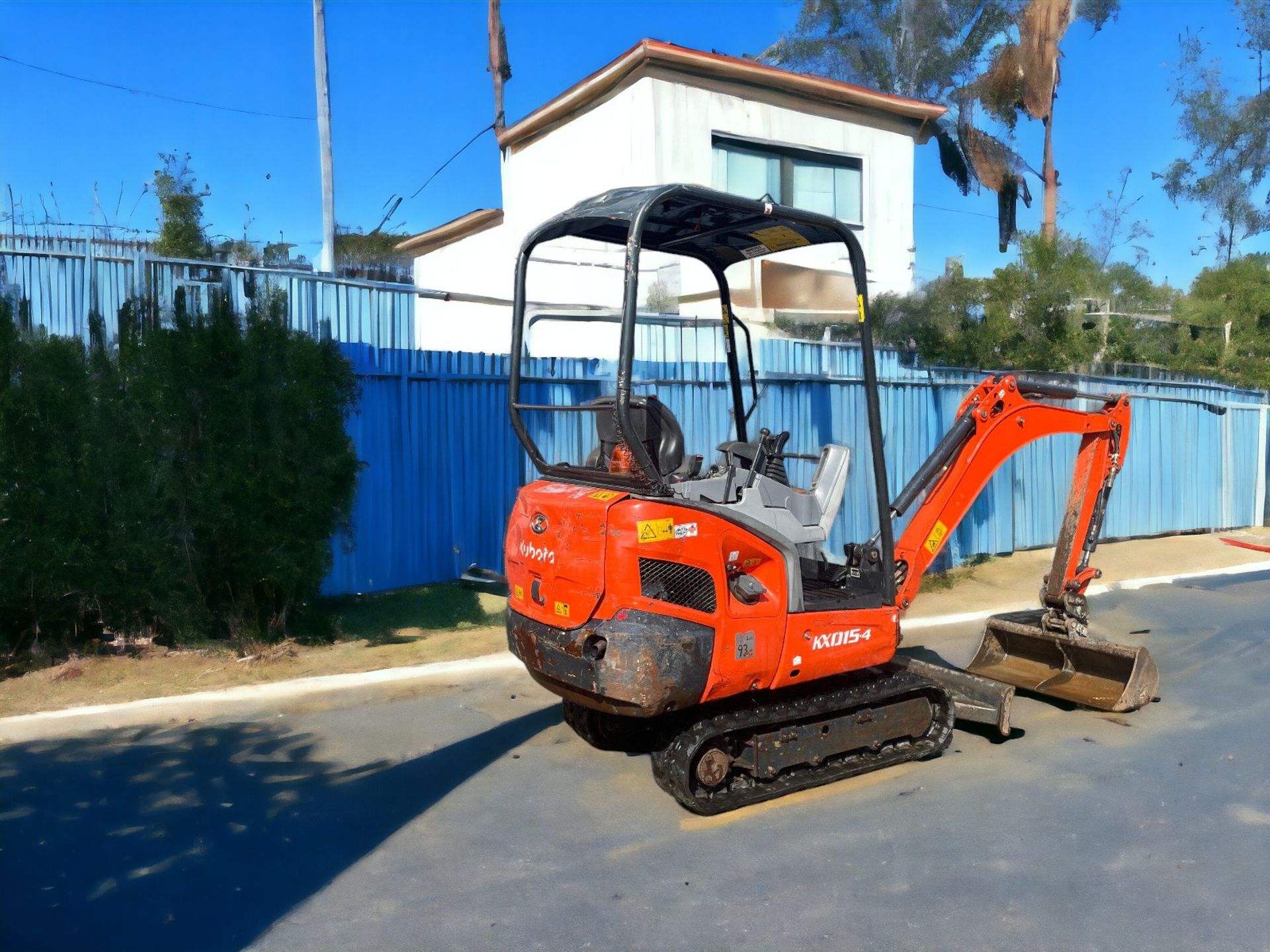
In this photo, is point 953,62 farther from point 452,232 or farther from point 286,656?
point 286,656

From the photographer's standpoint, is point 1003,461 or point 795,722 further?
point 1003,461

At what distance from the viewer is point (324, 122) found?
13.6 meters

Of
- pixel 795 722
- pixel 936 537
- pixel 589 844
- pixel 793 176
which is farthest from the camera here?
pixel 793 176

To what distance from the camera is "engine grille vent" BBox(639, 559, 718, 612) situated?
15.4 ft

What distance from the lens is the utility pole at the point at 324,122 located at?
1350cm

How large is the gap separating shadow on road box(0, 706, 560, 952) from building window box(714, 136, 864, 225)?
12.0 metres

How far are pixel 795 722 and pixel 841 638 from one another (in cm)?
50

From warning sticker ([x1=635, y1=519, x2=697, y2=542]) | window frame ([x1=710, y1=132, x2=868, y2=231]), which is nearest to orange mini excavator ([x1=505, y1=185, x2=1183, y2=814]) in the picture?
warning sticker ([x1=635, y1=519, x2=697, y2=542])

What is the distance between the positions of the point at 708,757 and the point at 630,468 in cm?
150

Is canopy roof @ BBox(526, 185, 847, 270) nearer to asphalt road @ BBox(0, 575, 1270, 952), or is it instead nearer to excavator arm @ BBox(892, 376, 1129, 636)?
excavator arm @ BBox(892, 376, 1129, 636)

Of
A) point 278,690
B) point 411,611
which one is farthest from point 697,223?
point 411,611

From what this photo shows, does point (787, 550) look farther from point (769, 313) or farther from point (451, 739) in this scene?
point (769, 313)

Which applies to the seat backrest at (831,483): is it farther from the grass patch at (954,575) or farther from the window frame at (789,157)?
the window frame at (789,157)

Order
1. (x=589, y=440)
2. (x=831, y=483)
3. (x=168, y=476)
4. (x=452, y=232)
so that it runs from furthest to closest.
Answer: (x=452, y=232), (x=589, y=440), (x=168, y=476), (x=831, y=483)
